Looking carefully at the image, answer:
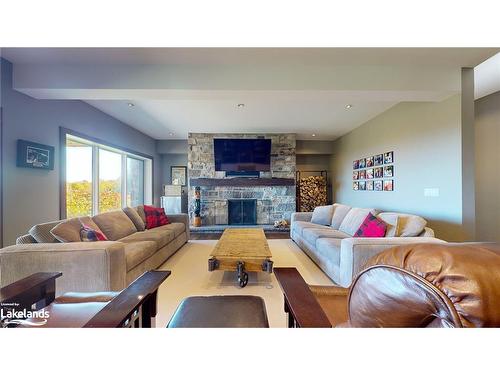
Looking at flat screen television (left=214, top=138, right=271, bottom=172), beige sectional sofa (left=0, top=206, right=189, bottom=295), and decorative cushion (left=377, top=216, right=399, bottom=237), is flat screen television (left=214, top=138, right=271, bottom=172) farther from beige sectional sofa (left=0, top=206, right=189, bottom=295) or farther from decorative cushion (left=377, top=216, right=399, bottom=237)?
beige sectional sofa (left=0, top=206, right=189, bottom=295)

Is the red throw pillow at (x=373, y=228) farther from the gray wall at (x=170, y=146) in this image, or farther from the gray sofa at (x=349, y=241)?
the gray wall at (x=170, y=146)

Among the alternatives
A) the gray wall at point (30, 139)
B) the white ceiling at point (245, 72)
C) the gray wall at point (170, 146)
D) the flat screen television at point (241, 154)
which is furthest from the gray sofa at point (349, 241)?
the gray wall at point (170, 146)

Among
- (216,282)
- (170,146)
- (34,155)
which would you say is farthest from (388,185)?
(170,146)

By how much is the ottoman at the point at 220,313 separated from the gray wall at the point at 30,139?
274 centimetres

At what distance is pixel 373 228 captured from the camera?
2639 mm

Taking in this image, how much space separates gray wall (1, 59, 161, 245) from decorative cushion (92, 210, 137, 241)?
742mm

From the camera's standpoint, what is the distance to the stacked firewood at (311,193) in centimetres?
705

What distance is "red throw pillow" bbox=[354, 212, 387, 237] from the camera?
258cm

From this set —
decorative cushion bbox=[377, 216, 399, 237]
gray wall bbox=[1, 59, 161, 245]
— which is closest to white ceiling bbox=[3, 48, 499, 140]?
gray wall bbox=[1, 59, 161, 245]

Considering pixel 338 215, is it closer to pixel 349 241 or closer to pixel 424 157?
pixel 424 157

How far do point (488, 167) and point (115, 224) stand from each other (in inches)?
227
